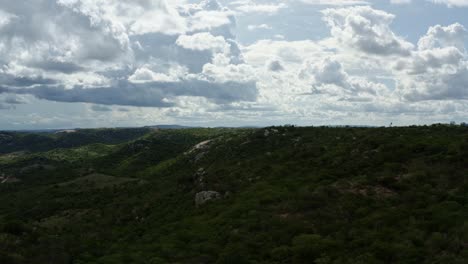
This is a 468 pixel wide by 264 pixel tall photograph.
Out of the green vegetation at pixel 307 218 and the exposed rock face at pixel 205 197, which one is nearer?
the green vegetation at pixel 307 218

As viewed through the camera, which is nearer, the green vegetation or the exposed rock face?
the green vegetation

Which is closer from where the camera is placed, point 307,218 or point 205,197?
point 307,218

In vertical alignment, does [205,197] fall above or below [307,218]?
below

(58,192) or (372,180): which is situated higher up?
(372,180)

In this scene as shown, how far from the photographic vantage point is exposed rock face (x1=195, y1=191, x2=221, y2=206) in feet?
161

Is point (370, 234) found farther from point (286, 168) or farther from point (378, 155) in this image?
point (286, 168)

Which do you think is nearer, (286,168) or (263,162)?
(286,168)

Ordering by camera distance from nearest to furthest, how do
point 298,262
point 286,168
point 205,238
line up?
point 298,262 < point 205,238 < point 286,168

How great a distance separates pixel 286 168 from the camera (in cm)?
5822

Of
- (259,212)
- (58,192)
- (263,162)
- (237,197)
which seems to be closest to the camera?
(259,212)

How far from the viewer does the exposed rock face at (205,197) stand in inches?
1935

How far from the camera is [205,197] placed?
50.0 metres

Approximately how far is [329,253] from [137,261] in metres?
15.9

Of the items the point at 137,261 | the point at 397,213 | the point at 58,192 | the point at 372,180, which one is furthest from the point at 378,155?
the point at 58,192
